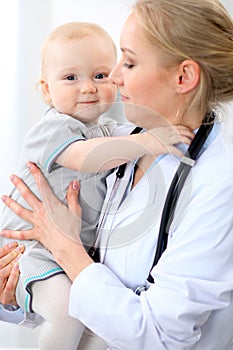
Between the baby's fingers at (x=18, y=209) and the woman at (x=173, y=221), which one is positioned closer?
the woman at (x=173, y=221)

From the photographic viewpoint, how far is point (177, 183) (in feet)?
4.52

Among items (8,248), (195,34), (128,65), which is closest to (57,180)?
(8,248)

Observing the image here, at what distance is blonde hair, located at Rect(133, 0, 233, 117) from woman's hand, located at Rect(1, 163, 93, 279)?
404mm

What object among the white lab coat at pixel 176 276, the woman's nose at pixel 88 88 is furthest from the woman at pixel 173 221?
the woman's nose at pixel 88 88

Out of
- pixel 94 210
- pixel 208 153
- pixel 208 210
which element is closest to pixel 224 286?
pixel 208 210

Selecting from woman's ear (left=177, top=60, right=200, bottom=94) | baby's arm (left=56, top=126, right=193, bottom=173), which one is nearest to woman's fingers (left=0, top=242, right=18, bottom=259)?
baby's arm (left=56, top=126, right=193, bottom=173)

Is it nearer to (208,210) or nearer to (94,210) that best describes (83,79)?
(94,210)

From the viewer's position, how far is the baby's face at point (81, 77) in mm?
1596

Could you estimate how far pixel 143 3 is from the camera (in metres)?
1.43

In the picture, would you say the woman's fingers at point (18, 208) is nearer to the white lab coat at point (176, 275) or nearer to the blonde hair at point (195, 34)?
the white lab coat at point (176, 275)

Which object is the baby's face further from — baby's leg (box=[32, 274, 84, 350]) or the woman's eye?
baby's leg (box=[32, 274, 84, 350])

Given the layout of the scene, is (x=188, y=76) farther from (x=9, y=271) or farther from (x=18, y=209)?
(x=9, y=271)

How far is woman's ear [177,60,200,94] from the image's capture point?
4.58 feet

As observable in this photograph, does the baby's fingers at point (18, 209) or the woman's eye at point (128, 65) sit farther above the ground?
the woman's eye at point (128, 65)
